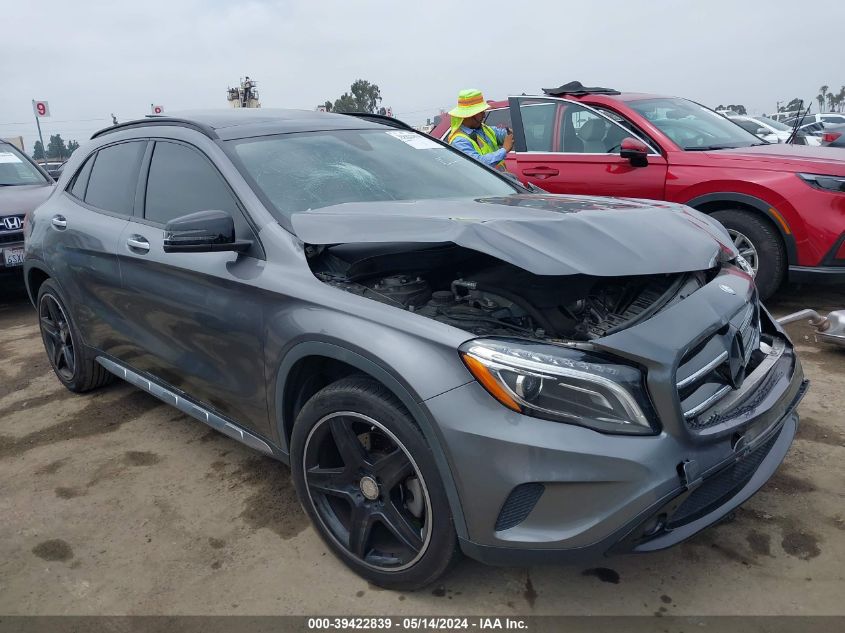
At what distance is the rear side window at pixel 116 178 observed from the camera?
3.43m

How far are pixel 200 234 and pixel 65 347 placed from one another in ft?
7.46

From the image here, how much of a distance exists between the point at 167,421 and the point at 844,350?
4.22 metres

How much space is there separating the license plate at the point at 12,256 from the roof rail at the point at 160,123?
116 inches

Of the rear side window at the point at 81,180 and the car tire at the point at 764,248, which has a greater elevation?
the rear side window at the point at 81,180

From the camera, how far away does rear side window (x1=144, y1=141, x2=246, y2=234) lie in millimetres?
2809

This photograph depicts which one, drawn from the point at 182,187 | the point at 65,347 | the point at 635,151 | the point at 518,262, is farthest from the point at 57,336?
the point at 635,151

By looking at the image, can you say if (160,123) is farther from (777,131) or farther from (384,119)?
(777,131)

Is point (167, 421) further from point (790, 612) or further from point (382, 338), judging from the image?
point (790, 612)

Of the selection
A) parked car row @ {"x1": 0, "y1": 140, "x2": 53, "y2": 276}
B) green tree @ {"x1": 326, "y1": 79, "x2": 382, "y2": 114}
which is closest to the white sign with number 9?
parked car row @ {"x1": 0, "y1": 140, "x2": 53, "y2": 276}

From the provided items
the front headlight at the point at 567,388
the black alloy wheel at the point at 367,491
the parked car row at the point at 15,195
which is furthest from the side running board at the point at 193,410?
the parked car row at the point at 15,195

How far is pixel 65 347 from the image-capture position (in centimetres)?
418

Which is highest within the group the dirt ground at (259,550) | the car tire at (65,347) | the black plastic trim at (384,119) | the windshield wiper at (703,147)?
the black plastic trim at (384,119)

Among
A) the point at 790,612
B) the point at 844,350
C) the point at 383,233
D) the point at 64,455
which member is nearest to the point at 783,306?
the point at 844,350

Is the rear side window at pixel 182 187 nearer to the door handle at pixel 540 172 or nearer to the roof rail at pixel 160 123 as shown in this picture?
the roof rail at pixel 160 123
